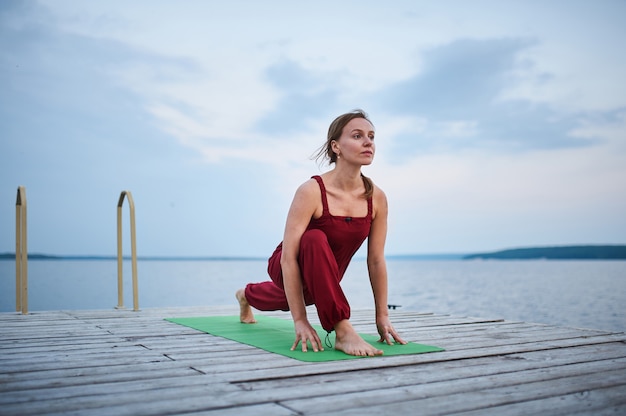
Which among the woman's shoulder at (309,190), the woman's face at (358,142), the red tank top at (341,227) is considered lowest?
the red tank top at (341,227)

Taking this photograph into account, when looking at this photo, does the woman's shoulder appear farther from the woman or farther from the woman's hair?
the woman's hair

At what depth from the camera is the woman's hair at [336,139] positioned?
116 inches

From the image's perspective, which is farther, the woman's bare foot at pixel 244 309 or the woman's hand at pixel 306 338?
the woman's bare foot at pixel 244 309

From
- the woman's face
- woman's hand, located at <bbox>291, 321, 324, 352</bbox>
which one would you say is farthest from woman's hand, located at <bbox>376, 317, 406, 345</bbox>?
the woman's face

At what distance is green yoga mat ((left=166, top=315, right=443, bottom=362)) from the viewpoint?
254 centimetres

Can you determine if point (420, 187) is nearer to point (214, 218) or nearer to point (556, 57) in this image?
point (556, 57)

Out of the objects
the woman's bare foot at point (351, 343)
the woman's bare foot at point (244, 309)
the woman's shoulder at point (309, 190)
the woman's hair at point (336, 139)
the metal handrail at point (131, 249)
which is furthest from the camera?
the metal handrail at point (131, 249)

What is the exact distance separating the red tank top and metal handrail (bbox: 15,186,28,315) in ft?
9.04

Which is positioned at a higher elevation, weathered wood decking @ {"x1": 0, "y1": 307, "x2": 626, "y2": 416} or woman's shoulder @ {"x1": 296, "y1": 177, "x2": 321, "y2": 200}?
woman's shoulder @ {"x1": 296, "y1": 177, "x2": 321, "y2": 200}

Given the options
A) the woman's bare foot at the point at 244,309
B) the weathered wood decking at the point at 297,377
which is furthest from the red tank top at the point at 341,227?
the woman's bare foot at the point at 244,309

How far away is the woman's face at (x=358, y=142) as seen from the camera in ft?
9.42

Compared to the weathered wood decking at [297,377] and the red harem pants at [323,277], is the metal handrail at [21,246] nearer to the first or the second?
the weathered wood decking at [297,377]

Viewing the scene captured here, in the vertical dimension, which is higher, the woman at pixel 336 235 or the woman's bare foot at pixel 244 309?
the woman at pixel 336 235

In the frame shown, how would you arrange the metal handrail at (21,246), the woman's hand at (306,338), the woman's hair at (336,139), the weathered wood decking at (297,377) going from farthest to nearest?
the metal handrail at (21,246)
the woman's hair at (336,139)
the woman's hand at (306,338)
the weathered wood decking at (297,377)
